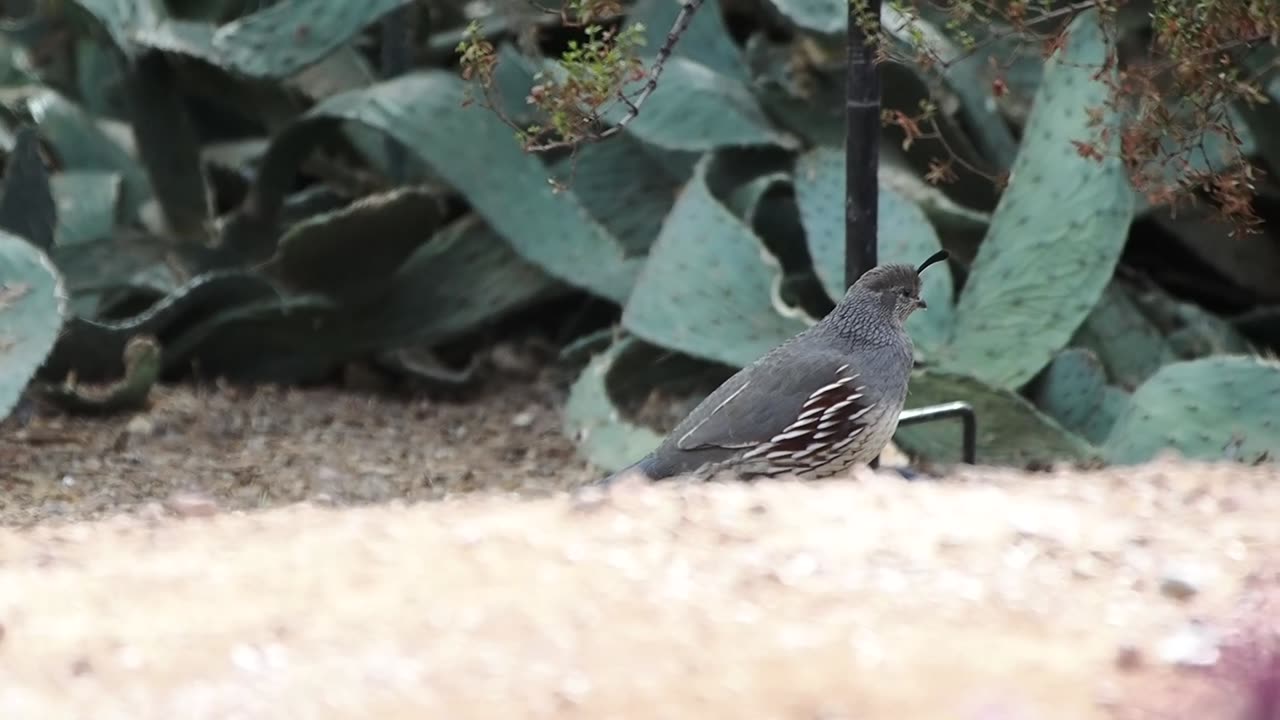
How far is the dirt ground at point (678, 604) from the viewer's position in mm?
3064

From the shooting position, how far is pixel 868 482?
440 centimetres

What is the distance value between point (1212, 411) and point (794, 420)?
1.38 metres

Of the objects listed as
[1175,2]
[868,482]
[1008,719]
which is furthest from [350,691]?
[1175,2]

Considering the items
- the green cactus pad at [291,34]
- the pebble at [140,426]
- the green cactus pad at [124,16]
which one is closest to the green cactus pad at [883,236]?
the green cactus pad at [291,34]

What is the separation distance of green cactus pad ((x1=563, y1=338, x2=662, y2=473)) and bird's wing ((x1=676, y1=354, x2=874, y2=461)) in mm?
929

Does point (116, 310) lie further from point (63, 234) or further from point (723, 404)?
point (723, 404)

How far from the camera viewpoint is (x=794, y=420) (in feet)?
18.0

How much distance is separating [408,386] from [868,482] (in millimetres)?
4244

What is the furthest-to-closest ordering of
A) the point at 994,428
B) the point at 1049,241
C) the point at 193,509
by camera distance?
1. the point at 1049,241
2. the point at 994,428
3. the point at 193,509

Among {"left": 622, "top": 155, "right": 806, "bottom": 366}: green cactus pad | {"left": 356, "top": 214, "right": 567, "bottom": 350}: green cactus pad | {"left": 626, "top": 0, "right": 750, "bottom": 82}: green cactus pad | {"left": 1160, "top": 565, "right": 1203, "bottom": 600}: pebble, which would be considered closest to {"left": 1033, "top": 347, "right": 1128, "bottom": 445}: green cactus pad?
{"left": 622, "top": 155, "right": 806, "bottom": 366}: green cactus pad

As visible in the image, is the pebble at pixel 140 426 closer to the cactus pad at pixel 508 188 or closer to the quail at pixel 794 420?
the cactus pad at pixel 508 188

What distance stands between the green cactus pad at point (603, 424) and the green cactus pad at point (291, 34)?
59.8 inches

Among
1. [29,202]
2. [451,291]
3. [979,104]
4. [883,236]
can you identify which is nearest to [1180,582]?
[883,236]

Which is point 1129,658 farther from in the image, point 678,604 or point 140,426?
point 140,426
